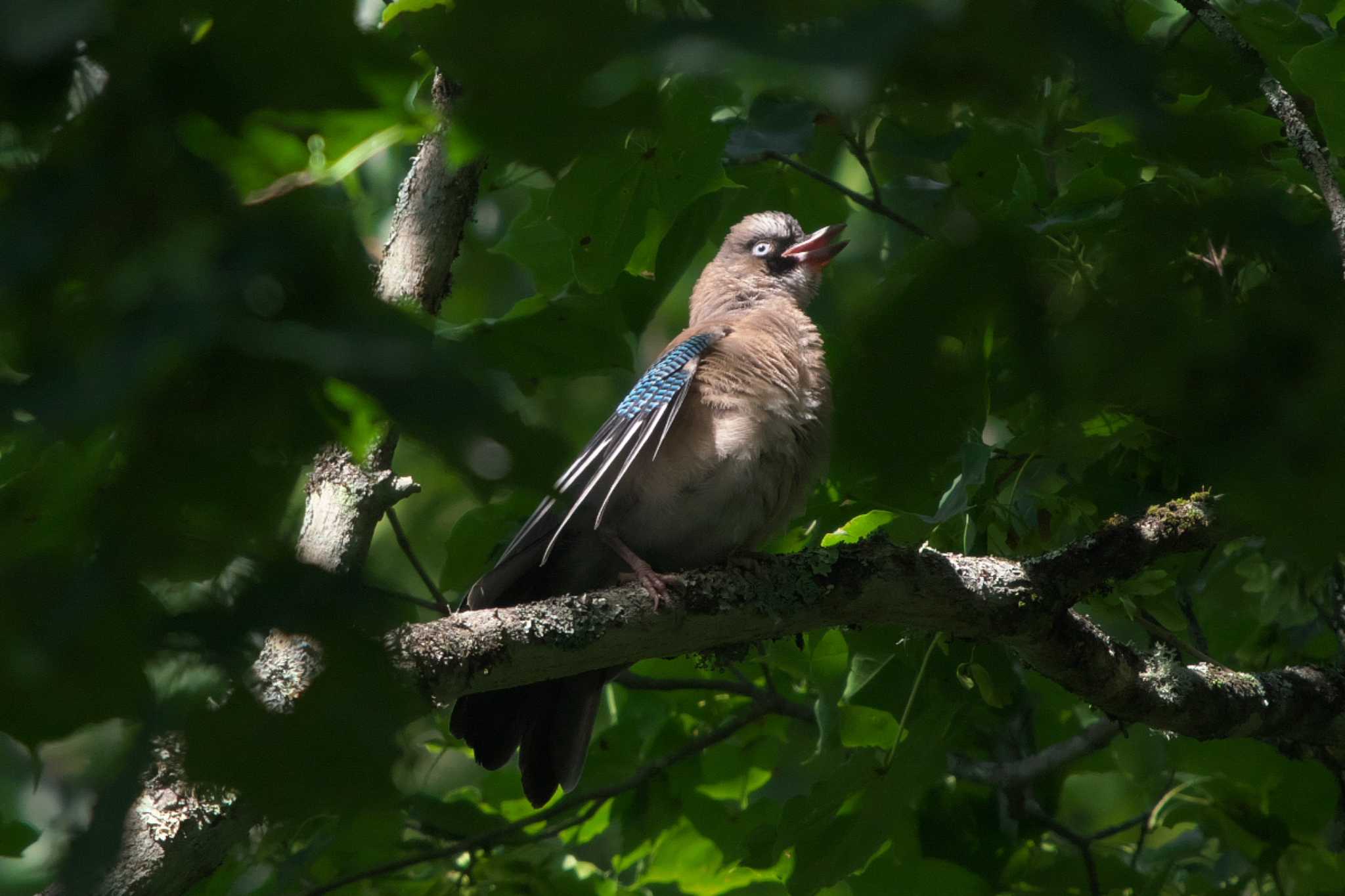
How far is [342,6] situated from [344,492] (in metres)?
2.41

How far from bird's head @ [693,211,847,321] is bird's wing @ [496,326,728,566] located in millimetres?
971

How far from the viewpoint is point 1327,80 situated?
6.79 feet

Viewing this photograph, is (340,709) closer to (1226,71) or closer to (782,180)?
(1226,71)

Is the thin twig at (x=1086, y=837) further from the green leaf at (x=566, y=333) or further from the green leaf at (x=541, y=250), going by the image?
the green leaf at (x=541, y=250)

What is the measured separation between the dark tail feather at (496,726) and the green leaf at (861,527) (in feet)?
3.24

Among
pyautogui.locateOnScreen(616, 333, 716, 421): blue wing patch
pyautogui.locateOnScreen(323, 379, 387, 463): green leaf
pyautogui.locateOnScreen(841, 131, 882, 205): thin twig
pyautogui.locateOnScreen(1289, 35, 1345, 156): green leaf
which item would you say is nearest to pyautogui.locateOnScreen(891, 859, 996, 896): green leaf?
pyautogui.locateOnScreen(616, 333, 716, 421): blue wing patch

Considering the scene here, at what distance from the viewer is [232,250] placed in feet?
2.35

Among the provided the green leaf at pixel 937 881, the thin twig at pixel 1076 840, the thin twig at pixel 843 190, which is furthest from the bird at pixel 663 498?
the thin twig at pixel 1076 840

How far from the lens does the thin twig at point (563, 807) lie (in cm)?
372

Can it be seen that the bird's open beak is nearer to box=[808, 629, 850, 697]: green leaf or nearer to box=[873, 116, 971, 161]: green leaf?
box=[873, 116, 971, 161]: green leaf

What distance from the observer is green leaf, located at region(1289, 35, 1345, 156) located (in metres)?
2.04

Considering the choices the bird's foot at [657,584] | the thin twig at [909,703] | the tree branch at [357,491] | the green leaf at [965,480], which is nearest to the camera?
the tree branch at [357,491]

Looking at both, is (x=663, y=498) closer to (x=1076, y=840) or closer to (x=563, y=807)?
(x=563, y=807)

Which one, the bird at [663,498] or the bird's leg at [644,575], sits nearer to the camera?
the bird's leg at [644,575]
